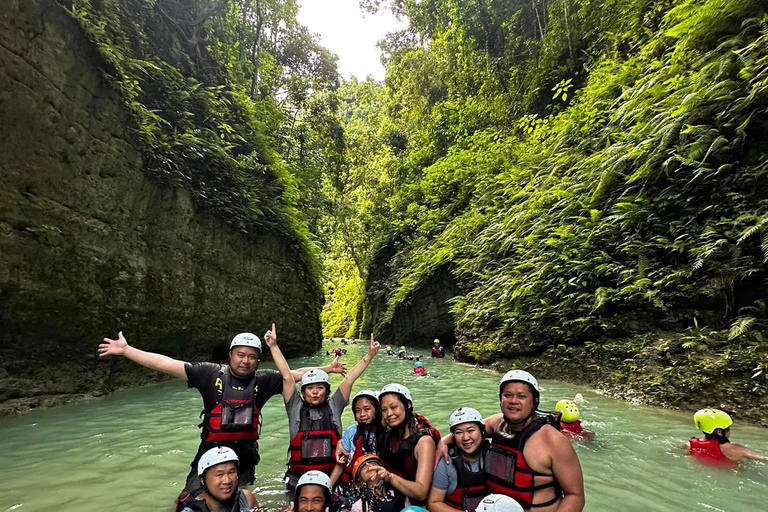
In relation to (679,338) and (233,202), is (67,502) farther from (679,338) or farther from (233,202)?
(233,202)

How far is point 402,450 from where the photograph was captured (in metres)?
3.47

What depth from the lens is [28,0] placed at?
7094 millimetres

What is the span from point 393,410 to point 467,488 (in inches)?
33.7

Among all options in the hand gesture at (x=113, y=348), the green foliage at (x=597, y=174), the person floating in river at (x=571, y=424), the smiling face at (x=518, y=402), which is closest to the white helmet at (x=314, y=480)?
the smiling face at (x=518, y=402)

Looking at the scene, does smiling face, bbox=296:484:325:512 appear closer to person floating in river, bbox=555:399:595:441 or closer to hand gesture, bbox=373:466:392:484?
hand gesture, bbox=373:466:392:484

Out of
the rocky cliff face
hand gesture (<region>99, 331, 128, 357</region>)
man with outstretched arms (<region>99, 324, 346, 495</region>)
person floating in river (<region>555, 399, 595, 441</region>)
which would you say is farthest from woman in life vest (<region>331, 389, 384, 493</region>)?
the rocky cliff face

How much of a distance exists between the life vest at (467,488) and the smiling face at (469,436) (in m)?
0.10

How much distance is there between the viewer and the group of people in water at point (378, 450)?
2.97 meters

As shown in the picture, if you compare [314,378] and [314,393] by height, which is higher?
[314,378]

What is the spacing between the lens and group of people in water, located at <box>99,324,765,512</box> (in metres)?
2.97

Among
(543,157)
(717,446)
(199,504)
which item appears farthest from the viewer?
(543,157)

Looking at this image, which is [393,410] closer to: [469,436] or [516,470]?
[469,436]

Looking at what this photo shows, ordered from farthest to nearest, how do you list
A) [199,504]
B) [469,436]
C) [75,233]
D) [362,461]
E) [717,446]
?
[75,233], [717,446], [362,461], [469,436], [199,504]

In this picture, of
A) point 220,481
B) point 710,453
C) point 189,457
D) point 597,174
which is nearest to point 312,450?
point 220,481
